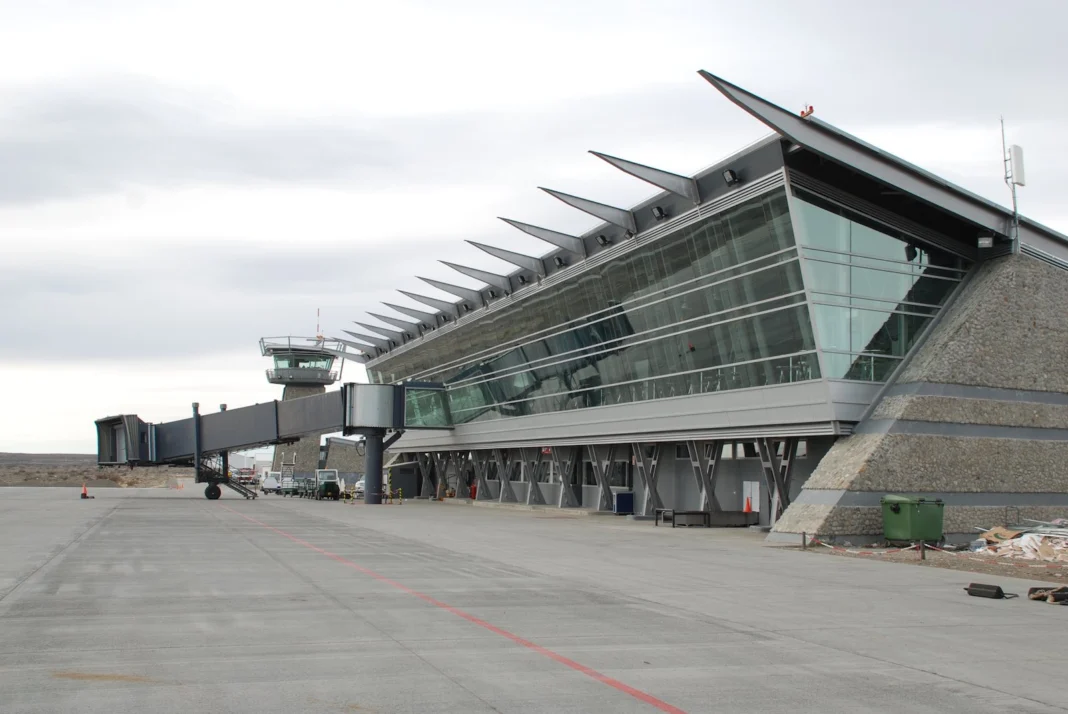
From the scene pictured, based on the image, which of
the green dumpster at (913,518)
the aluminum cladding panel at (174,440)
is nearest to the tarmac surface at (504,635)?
the green dumpster at (913,518)

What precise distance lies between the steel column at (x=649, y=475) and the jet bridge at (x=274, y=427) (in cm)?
1938

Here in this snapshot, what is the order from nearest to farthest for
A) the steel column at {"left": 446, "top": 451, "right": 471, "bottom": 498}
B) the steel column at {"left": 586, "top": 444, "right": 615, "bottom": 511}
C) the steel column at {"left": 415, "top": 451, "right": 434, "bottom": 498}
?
the steel column at {"left": 586, "top": 444, "right": 615, "bottom": 511}, the steel column at {"left": 446, "top": 451, "right": 471, "bottom": 498}, the steel column at {"left": 415, "top": 451, "right": 434, "bottom": 498}

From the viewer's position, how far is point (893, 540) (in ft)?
78.7

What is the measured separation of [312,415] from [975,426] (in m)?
39.1

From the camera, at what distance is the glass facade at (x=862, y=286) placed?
2711 centimetres

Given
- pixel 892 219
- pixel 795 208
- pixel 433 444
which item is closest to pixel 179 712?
pixel 795 208

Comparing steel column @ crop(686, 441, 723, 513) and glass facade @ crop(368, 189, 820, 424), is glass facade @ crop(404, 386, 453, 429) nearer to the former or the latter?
glass facade @ crop(368, 189, 820, 424)

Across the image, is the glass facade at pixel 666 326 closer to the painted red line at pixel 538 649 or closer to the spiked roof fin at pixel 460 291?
the spiked roof fin at pixel 460 291

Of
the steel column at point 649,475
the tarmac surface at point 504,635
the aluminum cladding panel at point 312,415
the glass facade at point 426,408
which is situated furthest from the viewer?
the glass facade at point 426,408

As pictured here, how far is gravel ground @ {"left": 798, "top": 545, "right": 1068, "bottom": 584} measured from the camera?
59.3 feet

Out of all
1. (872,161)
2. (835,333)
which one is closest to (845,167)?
(872,161)

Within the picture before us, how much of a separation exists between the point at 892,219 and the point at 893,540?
32.1 ft

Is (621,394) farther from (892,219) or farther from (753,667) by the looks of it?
(753,667)

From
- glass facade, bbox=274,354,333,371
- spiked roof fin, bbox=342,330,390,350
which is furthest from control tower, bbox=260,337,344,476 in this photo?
spiked roof fin, bbox=342,330,390,350
